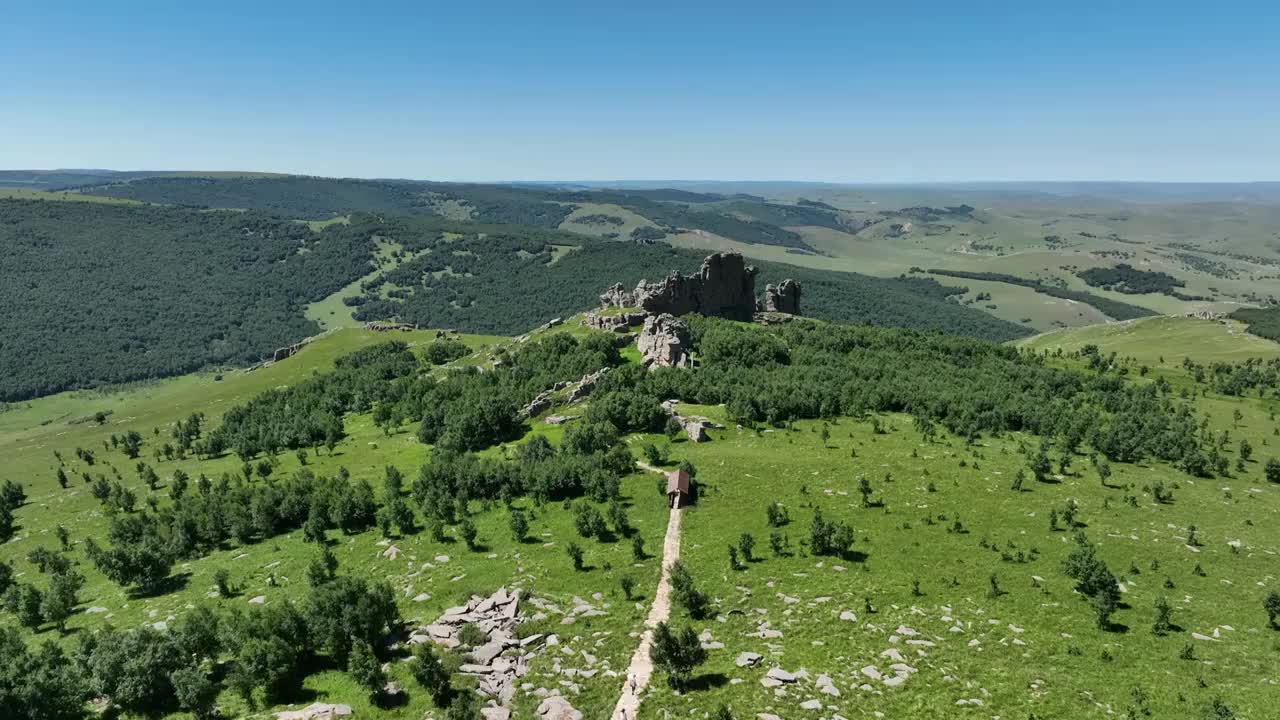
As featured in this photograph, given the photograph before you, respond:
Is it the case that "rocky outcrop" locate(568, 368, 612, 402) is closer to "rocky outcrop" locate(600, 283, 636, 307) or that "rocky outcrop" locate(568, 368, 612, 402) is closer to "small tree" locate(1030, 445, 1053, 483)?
"rocky outcrop" locate(600, 283, 636, 307)

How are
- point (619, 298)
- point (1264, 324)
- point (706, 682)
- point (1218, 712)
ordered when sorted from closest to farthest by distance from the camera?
1. point (1218, 712)
2. point (706, 682)
3. point (619, 298)
4. point (1264, 324)

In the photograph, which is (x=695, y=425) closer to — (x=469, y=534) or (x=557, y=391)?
(x=557, y=391)

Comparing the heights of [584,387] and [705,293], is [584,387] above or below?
below

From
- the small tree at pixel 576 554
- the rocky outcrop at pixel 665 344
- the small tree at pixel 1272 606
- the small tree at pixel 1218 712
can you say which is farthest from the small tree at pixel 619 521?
the rocky outcrop at pixel 665 344

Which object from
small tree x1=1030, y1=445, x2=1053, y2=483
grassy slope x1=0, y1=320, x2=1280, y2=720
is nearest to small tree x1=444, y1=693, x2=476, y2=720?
grassy slope x1=0, y1=320, x2=1280, y2=720

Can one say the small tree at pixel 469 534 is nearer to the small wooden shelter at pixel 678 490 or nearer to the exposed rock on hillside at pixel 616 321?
the small wooden shelter at pixel 678 490

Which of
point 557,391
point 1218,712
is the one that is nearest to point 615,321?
point 557,391

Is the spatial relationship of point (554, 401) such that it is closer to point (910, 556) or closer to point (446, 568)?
point (446, 568)
